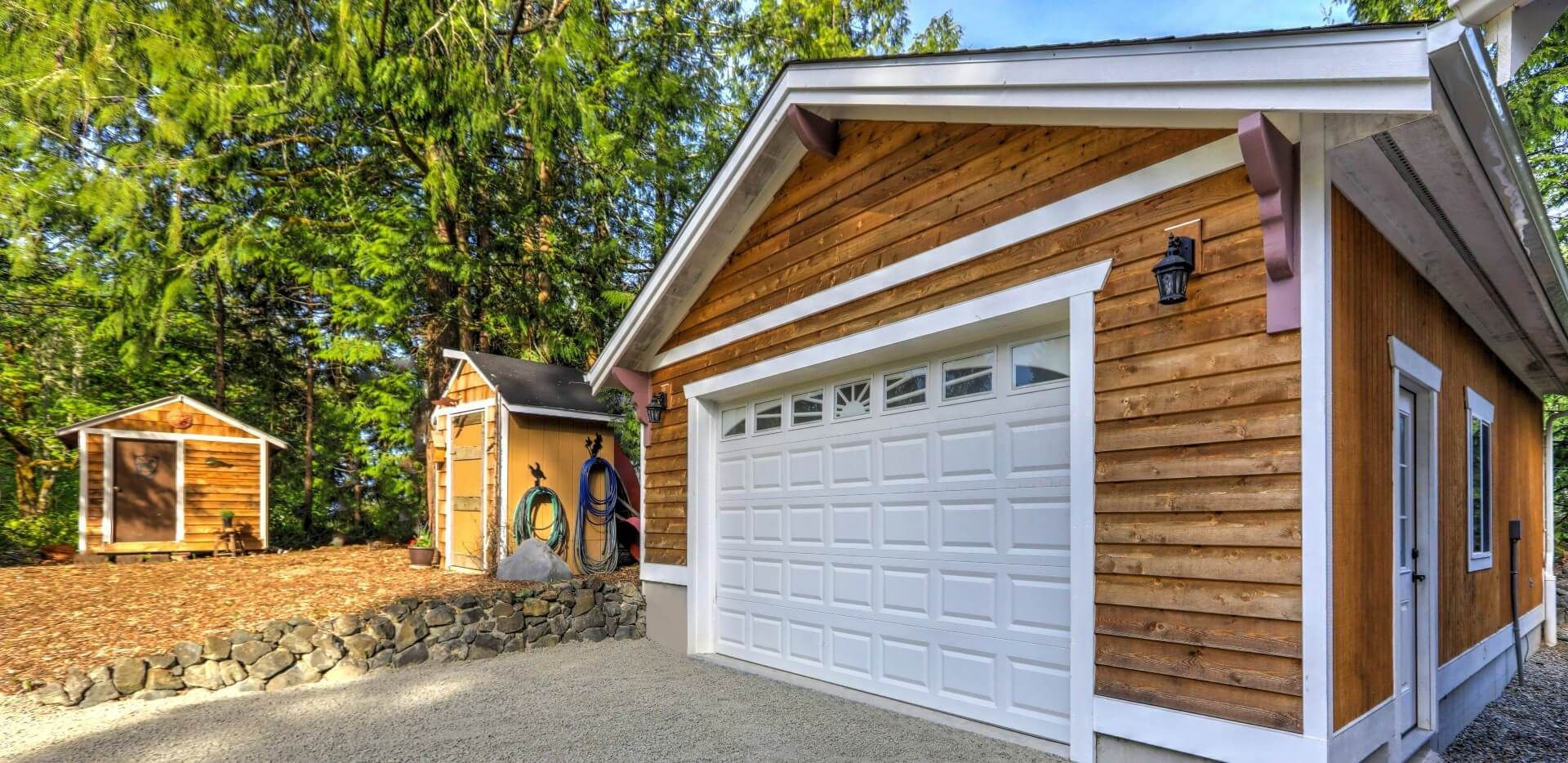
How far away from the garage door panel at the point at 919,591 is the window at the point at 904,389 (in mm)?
980

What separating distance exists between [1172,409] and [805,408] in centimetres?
295

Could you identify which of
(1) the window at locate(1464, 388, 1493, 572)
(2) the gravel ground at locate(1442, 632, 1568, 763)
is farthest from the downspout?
(1) the window at locate(1464, 388, 1493, 572)

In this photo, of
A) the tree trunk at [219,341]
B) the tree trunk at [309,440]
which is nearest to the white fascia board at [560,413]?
the tree trunk at [309,440]

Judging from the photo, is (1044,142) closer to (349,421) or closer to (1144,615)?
(1144,615)

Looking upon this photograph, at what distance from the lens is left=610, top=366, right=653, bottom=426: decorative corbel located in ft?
25.1

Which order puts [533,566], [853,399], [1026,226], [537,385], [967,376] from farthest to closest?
[537,385] < [533,566] < [853,399] < [967,376] < [1026,226]

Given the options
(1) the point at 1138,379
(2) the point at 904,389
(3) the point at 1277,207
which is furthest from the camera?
(2) the point at 904,389

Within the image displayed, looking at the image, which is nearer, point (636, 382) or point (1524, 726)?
point (1524, 726)

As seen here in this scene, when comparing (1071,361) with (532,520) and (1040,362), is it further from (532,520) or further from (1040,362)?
(532,520)

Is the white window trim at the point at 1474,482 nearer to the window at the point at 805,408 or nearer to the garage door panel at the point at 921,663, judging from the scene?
the garage door panel at the point at 921,663

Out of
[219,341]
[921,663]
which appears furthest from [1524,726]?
[219,341]

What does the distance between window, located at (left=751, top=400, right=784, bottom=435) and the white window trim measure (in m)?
4.49

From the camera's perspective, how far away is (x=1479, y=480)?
19.3ft

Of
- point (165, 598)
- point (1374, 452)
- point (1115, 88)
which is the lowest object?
point (165, 598)
